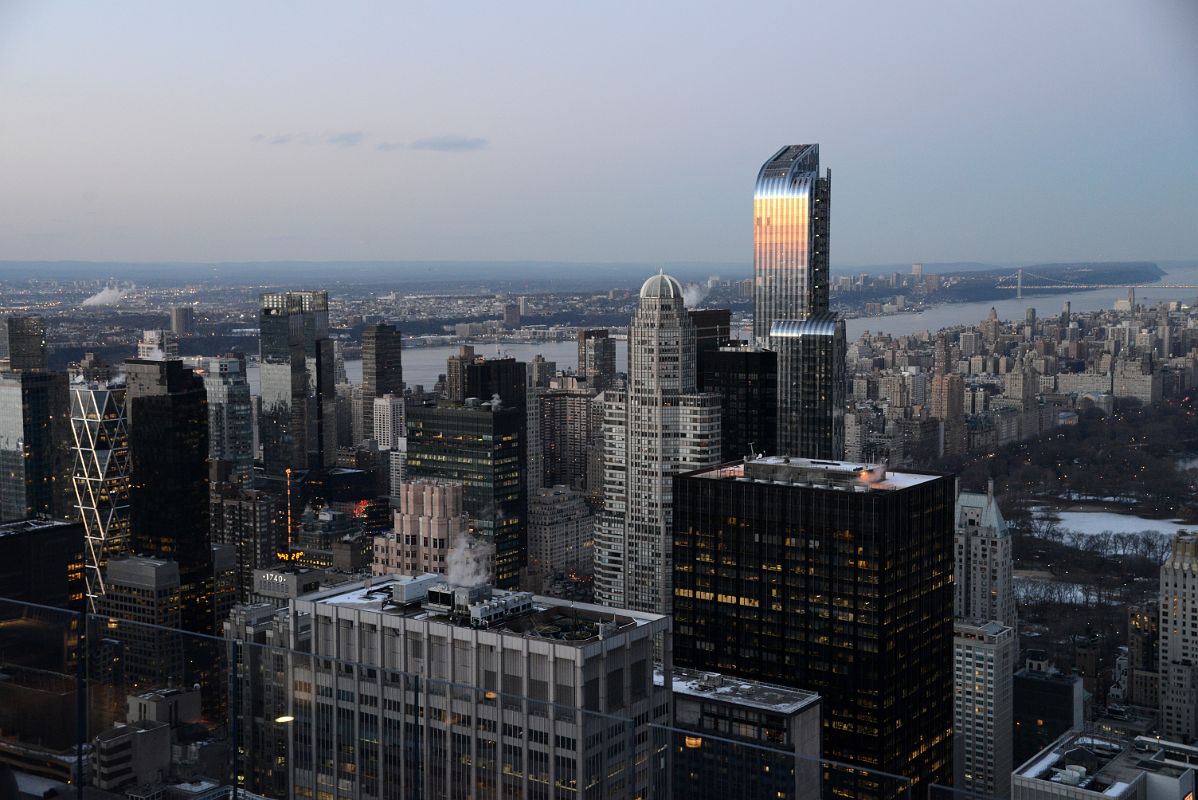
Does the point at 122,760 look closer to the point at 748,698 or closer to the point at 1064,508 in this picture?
the point at 748,698

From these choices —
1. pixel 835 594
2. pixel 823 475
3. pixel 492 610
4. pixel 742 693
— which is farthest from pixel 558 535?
pixel 492 610

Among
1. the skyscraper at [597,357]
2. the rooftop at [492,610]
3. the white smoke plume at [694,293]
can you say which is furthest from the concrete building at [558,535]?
the rooftop at [492,610]

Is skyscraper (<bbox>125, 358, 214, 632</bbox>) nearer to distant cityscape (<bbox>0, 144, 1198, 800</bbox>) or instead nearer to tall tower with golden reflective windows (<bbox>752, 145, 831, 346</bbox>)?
distant cityscape (<bbox>0, 144, 1198, 800</bbox>)

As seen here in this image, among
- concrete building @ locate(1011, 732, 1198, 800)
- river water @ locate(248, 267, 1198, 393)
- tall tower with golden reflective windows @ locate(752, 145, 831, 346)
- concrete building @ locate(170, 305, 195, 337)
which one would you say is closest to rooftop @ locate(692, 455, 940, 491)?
concrete building @ locate(1011, 732, 1198, 800)

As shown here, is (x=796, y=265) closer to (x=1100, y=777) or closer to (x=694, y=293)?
(x=694, y=293)

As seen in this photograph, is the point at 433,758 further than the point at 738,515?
No

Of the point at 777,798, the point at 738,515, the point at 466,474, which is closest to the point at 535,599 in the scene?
the point at 738,515

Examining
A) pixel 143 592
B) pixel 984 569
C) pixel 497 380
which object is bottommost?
pixel 143 592
